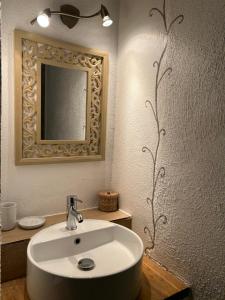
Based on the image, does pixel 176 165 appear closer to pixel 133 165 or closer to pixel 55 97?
pixel 133 165

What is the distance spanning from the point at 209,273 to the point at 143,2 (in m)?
1.35

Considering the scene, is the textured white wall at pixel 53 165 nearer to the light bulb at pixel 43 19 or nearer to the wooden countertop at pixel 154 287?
the light bulb at pixel 43 19

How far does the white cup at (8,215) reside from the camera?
1151 mm

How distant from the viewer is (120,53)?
58.1 inches

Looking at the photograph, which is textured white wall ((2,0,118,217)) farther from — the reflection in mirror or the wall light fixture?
the reflection in mirror

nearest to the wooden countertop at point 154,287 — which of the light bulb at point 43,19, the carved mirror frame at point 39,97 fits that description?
the carved mirror frame at point 39,97

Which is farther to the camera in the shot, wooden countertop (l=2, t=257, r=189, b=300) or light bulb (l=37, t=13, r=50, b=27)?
light bulb (l=37, t=13, r=50, b=27)

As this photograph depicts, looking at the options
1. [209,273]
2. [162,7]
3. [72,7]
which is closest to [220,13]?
[162,7]

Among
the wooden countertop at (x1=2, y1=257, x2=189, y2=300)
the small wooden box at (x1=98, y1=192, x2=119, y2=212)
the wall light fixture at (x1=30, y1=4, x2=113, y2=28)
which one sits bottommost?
the wooden countertop at (x1=2, y1=257, x2=189, y2=300)

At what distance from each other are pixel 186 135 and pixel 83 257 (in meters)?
0.73

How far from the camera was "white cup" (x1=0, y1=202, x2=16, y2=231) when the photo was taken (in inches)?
45.3

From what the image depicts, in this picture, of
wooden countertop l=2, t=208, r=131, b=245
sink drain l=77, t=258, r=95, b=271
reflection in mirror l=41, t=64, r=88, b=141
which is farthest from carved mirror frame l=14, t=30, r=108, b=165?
sink drain l=77, t=258, r=95, b=271

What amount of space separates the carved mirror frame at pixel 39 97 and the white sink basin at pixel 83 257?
16.1 inches

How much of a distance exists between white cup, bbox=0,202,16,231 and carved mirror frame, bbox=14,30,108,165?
219 mm
